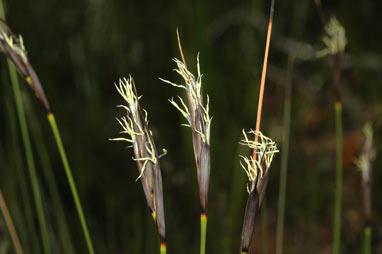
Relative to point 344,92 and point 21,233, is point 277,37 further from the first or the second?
point 21,233

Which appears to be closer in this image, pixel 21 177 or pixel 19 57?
pixel 19 57

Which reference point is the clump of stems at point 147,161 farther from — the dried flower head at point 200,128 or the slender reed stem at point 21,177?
the slender reed stem at point 21,177

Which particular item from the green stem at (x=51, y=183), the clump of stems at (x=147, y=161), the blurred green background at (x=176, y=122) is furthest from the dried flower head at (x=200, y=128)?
the green stem at (x=51, y=183)

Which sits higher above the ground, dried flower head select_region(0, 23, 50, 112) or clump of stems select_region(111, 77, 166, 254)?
dried flower head select_region(0, 23, 50, 112)

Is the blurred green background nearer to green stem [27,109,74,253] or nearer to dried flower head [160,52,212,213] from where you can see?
green stem [27,109,74,253]

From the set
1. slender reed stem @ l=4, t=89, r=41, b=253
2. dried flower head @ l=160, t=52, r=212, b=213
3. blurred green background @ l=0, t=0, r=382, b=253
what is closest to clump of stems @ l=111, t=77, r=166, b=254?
dried flower head @ l=160, t=52, r=212, b=213

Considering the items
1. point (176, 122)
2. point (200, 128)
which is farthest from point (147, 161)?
point (176, 122)

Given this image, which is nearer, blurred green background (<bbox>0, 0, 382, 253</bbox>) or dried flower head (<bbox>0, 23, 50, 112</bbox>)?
dried flower head (<bbox>0, 23, 50, 112</bbox>)

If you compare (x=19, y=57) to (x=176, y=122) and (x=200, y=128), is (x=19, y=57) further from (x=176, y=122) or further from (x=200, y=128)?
(x=176, y=122)
